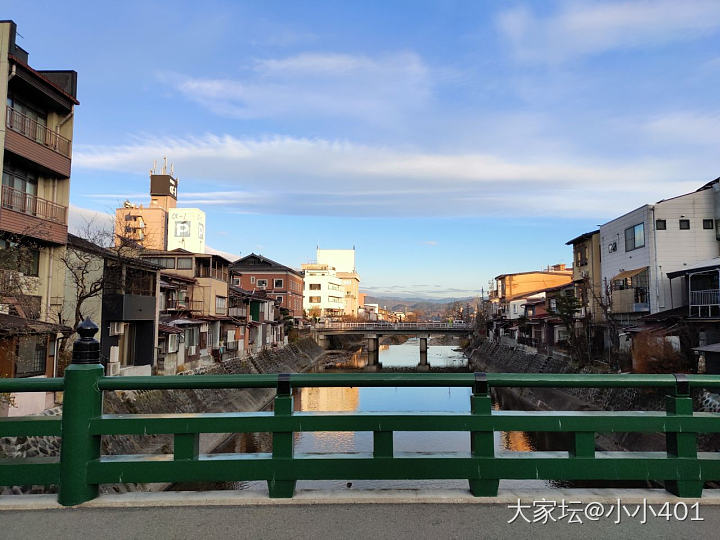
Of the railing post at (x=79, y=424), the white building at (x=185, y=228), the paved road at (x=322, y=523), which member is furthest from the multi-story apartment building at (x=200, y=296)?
the white building at (x=185, y=228)

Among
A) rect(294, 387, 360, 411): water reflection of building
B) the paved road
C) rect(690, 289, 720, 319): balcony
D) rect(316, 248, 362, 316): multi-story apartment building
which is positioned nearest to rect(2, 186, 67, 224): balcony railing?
rect(294, 387, 360, 411): water reflection of building

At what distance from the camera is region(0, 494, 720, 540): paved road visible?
2855 mm

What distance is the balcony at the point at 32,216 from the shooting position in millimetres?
16953

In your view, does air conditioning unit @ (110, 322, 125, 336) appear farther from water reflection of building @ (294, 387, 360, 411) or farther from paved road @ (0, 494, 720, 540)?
paved road @ (0, 494, 720, 540)

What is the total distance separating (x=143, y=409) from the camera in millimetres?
19719

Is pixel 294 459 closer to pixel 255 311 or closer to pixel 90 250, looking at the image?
pixel 90 250

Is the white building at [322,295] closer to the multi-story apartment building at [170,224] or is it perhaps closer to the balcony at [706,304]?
the multi-story apartment building at [170,224]

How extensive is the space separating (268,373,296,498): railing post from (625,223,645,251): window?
98.7ft

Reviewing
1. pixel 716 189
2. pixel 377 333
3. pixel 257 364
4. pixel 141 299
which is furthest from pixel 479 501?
pixel 377 333

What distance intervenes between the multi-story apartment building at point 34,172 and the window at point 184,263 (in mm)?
14093

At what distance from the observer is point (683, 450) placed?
10.9 ft

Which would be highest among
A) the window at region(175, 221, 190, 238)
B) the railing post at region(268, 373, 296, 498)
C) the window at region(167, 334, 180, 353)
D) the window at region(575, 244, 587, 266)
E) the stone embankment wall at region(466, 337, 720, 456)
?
the window at region(175, 221, 190, 238)

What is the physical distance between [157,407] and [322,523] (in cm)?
1988

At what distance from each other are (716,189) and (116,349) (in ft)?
104
